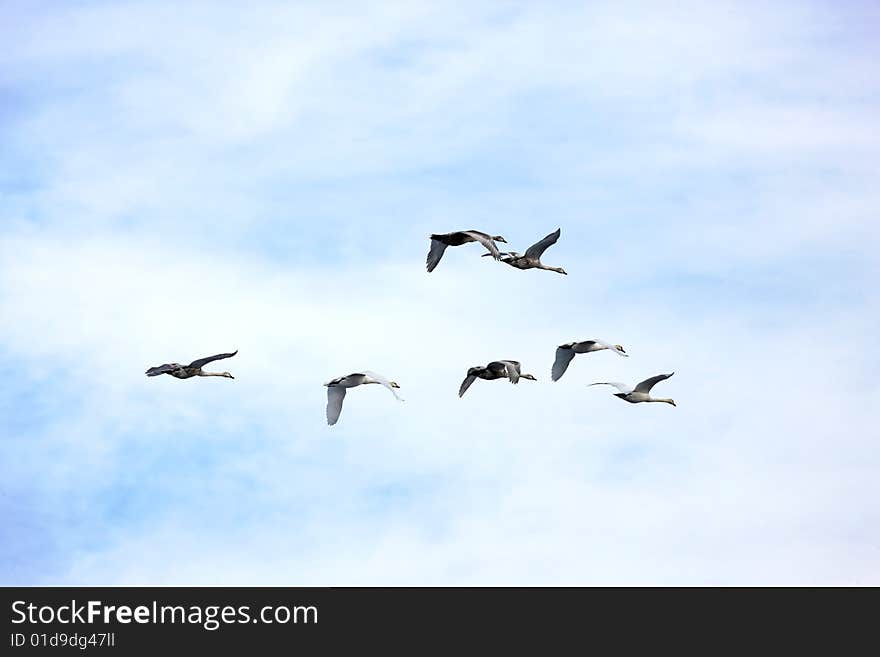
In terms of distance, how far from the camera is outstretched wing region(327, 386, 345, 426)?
99.4m

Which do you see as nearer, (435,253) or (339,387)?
(339,387)

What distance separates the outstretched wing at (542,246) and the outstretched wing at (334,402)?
51.3 feet

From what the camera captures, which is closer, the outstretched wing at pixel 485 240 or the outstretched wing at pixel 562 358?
the outstretched wing at pixel 485 240

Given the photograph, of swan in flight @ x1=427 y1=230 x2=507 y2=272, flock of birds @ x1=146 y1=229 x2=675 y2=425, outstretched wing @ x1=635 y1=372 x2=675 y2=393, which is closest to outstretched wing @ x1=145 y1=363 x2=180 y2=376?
flock of birds @ x1=146 y1=229 x2=675 y2=425

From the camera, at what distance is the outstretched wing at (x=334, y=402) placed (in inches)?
3915

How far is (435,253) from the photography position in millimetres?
102688

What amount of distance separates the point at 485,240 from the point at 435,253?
3649 millimetres

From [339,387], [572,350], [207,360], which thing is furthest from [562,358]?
[207,360]

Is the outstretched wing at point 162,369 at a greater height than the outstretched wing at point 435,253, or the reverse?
the outstretched wing at point 435,253

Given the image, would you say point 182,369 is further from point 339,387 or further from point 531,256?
point 531,256

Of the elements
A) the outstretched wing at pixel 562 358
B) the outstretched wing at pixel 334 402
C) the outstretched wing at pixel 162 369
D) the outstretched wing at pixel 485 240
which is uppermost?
the outstretched wing at pixel 485 240

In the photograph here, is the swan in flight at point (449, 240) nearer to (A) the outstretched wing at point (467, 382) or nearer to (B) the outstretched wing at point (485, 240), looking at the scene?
(B) the outstretched wing at point (485, 240)

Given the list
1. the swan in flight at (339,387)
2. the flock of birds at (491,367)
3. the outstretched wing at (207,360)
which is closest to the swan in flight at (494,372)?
the flock of birds at (491,367)
